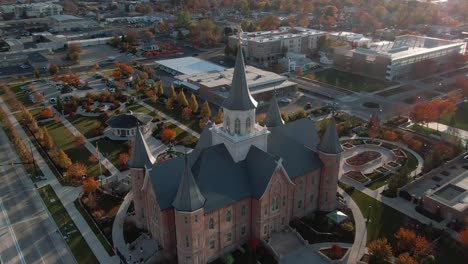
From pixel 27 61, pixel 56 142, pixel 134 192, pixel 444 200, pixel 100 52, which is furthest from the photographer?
pixel 100 52

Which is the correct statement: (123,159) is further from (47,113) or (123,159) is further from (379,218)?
(379,218)

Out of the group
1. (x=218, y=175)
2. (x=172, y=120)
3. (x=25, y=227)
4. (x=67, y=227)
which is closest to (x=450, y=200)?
(x=218, y=175)

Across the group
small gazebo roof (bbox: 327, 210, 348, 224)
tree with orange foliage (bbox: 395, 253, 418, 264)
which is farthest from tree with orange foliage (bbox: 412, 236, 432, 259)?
small gazebo roof (bbox: 327, 210, 348, 224)

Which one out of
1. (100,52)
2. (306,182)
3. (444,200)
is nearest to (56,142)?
(306,182)

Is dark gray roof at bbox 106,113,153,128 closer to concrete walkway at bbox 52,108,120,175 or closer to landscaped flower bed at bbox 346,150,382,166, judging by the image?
concrete walkway at bbox 52,108,120,175

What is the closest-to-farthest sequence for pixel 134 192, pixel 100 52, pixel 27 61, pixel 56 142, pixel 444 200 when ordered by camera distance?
1. pixel 134 192
2. pixel 444 200
3. pixel 56 142
4. pixel 27 61
5. pixel 100 52

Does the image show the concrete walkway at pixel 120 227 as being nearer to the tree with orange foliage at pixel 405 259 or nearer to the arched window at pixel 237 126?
the arched window at pixel 237 126

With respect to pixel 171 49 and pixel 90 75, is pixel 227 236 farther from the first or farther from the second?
pixel 171 49
